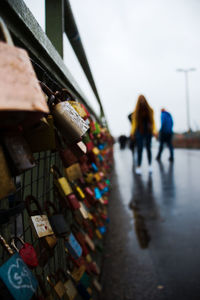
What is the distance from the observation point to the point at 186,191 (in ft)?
12.1

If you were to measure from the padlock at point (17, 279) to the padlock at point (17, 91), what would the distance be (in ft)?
1.07

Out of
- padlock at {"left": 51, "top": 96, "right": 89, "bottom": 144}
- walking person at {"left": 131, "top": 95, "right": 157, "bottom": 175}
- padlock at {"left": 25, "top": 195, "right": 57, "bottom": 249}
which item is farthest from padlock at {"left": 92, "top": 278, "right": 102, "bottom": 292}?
walking person at {"left": 131, "top": 95, "right": 157, "bottom": 175}

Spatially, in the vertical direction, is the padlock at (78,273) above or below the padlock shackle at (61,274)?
below

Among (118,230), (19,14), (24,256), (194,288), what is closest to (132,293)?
(194,288)

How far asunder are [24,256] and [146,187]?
145 inches

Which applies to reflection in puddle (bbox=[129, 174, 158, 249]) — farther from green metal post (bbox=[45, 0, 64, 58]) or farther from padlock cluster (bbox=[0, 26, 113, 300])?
green metal post (bbox=[45, 0, 64, 58])

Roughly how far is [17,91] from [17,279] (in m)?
0.42

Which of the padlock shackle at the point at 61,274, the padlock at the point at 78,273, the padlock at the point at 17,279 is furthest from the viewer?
the padlock at the point at 78,273

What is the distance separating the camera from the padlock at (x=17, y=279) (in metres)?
0.50

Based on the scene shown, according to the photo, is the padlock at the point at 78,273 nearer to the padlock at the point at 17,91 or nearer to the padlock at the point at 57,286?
the padlock at the point at 57,286

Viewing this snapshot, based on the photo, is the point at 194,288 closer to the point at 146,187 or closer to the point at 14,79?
the point at 14,79

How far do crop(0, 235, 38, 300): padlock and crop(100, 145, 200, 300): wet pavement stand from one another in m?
1.13

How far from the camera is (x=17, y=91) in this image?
0.35 m

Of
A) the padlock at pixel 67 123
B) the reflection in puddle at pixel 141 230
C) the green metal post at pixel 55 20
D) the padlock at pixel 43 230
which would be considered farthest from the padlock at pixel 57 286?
the reflection in puddle at pixel 141 230
